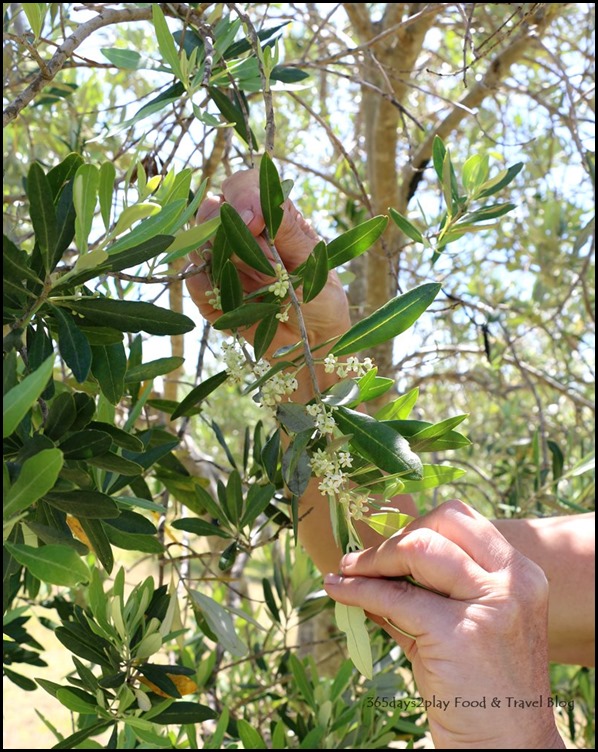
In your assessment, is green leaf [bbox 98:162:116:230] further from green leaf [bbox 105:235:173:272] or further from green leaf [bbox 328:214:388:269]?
green leaf [bbox 328:214:388:269]

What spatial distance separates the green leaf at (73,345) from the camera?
2.03ft

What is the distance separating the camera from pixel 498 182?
39.8 inches

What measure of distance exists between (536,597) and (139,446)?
46 cm

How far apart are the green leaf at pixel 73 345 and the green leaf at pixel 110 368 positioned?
3.0 inches

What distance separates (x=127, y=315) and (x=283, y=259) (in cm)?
32

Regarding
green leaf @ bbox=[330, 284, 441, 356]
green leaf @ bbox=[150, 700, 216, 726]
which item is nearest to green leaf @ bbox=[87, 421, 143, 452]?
green leaf @ bbox=[330, 284, 441, 356]

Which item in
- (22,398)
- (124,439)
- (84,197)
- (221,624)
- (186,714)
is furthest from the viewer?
(221,624)

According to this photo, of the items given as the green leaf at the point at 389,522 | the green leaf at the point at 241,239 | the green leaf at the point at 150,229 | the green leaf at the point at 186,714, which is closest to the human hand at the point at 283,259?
the green leaf at the point at 241,239

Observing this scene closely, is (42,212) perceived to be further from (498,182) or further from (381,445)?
(498,182)

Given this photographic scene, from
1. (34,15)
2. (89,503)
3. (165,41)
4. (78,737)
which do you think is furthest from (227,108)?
(78,737)

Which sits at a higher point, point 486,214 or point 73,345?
point 486,214

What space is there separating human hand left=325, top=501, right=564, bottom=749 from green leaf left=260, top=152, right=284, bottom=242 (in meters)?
0.35

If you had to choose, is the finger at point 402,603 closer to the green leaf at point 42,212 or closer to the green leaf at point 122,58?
the green leaf at point 42,212

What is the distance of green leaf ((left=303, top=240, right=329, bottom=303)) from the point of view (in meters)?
0.69
